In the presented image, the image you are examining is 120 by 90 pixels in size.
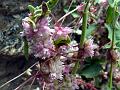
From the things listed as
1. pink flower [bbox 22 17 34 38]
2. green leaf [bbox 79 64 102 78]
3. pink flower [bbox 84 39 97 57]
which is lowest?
green leaf [bbox 79 64 102 78]

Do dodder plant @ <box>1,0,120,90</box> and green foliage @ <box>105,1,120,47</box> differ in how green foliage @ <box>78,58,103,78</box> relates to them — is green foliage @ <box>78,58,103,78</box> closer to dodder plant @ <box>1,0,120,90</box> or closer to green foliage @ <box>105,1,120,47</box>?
dodder plant @ <box>1,0,120,90</box>

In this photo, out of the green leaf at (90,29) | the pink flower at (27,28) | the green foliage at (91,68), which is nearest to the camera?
the pink flower at (27,28)

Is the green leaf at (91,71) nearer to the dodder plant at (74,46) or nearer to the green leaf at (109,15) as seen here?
the dodder plant at (74,46)

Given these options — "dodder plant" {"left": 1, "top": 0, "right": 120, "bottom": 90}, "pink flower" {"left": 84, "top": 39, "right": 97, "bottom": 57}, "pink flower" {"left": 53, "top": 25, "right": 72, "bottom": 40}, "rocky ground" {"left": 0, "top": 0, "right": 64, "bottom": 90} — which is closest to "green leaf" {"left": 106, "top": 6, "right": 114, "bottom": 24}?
"dodder plant" {"left": 1, "top": 0, "right": 120, "bottom": 90}

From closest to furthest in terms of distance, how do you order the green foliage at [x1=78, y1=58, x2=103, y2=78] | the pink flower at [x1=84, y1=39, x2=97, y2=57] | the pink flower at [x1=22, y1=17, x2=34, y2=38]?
the pink flower at [x1=22, y1=17, x2=34, y2=38]
the pink flower at [x1=84, y1=39, x2=97, y2=57]
the green foliage at [x1=78, y1=58, x2=103, y2=78]

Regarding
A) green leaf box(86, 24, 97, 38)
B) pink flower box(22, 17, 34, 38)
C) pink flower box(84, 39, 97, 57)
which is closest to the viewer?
pink flower box(22, 17, 34, 38)

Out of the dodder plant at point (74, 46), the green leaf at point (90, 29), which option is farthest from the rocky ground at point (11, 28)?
the green leaf at point (90, 29)

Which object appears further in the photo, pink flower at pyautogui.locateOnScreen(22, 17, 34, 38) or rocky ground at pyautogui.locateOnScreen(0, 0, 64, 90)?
rocky ground at pyautogui.locateOnScreen(0, 0, 64, 90)

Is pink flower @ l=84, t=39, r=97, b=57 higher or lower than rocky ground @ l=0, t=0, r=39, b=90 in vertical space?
lower

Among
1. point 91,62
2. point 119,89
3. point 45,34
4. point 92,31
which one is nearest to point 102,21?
point 92,31
